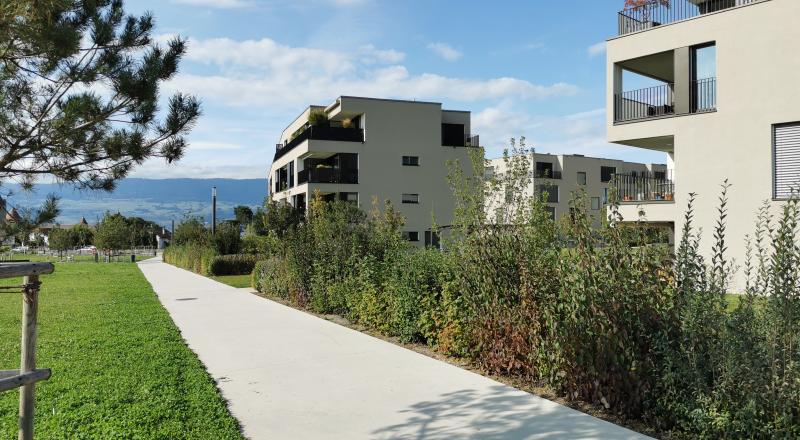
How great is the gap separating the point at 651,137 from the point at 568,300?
14.9 metres

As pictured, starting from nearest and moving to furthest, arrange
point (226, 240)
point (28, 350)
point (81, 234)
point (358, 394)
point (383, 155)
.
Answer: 1. point (28, 350)
2. point (358, 394)
3. point (226, 240)
4. point (383, 155)
5. point (81, 234)

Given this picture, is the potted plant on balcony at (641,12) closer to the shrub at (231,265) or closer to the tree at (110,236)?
the shrub at (231,265)

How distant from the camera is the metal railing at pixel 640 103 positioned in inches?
768

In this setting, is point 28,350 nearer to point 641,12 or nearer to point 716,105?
point 716,105

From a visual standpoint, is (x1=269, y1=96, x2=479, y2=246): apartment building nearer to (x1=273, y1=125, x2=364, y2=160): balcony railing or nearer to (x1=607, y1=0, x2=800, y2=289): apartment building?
(x1=273, y1=125, x2=364, y2=160): balcony railing

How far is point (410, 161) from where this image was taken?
3941 cm

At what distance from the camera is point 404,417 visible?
17.5ft

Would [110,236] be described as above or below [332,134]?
below

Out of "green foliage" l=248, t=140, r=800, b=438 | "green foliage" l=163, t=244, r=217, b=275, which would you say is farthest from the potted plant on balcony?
"green foliage" l=163, t=244, r=217, b=275

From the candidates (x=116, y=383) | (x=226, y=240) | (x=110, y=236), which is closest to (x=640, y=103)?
(x=116, y=383)

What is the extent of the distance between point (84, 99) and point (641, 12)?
63.3 feet

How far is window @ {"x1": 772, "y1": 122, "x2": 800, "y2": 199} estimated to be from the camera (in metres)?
15.3

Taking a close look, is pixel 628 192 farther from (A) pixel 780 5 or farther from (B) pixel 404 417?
(B) pixel 404 417

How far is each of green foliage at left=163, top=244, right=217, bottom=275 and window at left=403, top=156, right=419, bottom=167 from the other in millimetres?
13943
